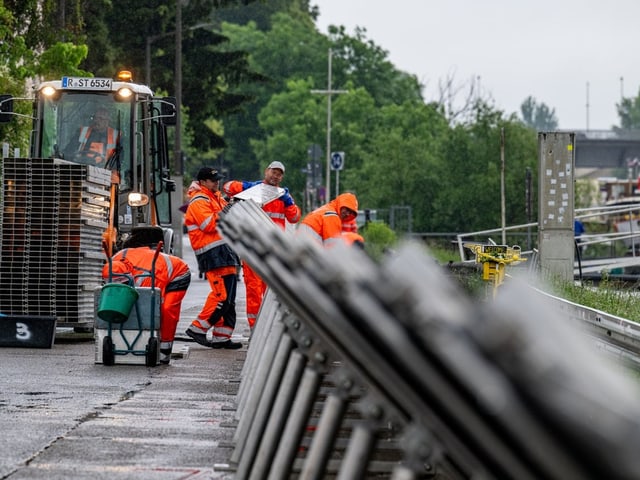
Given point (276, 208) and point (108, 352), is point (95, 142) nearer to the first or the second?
point (276, 208)

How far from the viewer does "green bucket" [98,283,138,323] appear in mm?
12789

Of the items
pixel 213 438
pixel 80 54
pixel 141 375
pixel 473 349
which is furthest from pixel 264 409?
pixel 80 54

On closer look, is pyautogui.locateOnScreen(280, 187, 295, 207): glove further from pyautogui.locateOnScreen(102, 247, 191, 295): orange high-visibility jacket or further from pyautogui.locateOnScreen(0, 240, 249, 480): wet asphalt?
pyautogui.locateOnScreen(102, 247, 191, 295): orange high-visibility jacket

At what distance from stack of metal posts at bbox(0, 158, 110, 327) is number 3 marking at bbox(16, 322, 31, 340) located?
991 millimetres

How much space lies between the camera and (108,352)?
13.1 m

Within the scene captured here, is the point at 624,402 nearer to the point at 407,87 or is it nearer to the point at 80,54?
the point at 80,54

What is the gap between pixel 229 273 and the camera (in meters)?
15.2

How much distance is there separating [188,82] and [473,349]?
2061 inches

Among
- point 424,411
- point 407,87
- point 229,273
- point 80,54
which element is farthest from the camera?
point 407,87

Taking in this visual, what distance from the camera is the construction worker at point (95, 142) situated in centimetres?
2045

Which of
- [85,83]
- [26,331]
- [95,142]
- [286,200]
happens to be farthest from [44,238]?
[85,83]

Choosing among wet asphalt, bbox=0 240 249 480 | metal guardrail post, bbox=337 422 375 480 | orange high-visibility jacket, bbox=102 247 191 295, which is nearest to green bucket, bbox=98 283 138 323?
wet asphalt, bbox=0 240 249 480

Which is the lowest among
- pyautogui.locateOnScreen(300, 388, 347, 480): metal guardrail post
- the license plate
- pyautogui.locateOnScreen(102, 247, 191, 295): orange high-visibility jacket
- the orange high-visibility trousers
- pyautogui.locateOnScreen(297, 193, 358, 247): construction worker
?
the orange high-visibility trousers

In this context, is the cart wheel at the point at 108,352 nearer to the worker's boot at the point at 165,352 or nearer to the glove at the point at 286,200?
the worker's boot at the point at 165,352
